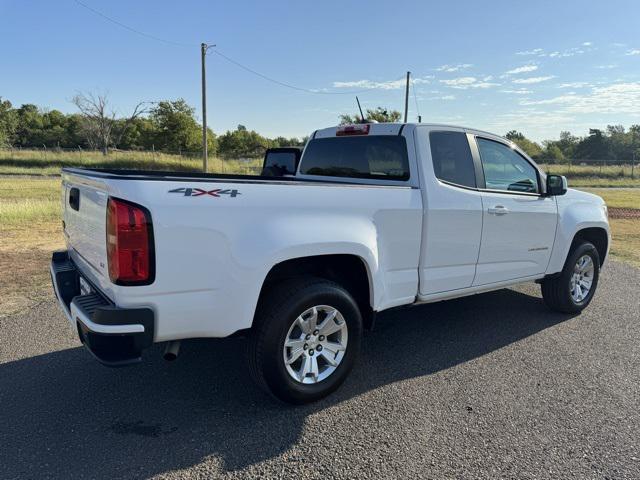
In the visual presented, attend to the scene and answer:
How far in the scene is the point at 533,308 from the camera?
5473 mm

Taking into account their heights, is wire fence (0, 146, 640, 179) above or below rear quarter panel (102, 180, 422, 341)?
below

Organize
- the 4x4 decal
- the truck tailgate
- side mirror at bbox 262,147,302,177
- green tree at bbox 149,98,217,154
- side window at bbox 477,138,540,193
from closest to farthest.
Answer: the 4x4 decal < the truck tailgate < side window at bbox 477,138,540,193 < side mirror at bbox 262,147,302,177 < green tree at bbox 149,98,217,154

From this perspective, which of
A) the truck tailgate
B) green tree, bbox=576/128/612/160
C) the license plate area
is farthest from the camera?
green tree, bbox=576/128/612/160

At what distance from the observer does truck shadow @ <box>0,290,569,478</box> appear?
8.69 ft

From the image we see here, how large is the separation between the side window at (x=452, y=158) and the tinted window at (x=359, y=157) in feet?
0.92

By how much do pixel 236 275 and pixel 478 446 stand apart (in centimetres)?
177

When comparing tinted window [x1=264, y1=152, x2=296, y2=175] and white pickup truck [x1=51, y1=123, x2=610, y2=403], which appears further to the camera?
tinted window [x1=264, y1=152, x2=296, y2=175]

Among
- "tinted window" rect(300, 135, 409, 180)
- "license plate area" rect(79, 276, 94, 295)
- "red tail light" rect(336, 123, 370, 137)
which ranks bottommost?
"license plate area" rect(79, 276, 94, 295)

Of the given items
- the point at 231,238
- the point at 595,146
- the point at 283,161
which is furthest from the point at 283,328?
the point at 595,146

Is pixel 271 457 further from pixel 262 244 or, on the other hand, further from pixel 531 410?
pixel 531 410

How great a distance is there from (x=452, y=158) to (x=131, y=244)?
2.74 metres

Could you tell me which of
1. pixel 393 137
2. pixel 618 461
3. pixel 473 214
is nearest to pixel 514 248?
pixel 473 214

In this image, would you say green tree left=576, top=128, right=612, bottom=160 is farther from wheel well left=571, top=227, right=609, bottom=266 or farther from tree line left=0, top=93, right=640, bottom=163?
wheel well left=571, top=227, right=609, bottom=266

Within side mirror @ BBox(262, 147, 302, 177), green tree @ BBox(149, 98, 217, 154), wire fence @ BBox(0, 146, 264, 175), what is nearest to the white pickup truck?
side mirror @ BBox(262, 147, 302, 177)
